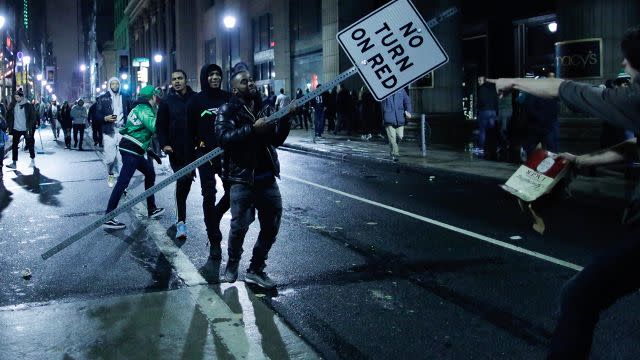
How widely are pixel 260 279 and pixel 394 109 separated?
11.2m

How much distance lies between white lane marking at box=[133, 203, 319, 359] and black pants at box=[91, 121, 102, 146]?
18.0 metres

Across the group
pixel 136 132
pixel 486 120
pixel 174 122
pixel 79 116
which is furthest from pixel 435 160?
pixel 79 116

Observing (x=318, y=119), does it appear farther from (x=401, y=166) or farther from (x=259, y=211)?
(x=259, y=211)

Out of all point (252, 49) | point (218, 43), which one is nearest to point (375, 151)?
point (252, 49)

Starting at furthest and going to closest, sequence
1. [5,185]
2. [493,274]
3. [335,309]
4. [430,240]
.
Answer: [5,185], [430,240], [493,274], [335,309]

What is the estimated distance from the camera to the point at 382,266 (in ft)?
21.7

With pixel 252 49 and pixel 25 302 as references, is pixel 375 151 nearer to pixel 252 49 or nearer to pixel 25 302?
pixel 25 302

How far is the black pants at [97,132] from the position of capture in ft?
77.5

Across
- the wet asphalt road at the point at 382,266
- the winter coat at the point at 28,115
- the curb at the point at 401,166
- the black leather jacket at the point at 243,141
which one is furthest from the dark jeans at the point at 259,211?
the winter coat at the point at 28,115

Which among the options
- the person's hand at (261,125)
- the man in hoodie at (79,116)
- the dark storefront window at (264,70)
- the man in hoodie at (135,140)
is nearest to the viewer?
the person's hand at (261,125)

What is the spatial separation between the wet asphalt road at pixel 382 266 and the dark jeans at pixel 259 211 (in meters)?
0.45

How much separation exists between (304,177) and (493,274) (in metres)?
8.28

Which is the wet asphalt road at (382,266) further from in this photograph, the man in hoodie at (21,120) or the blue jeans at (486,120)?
the man in hoodie at (21,120)

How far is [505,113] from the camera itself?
53.9 ft
